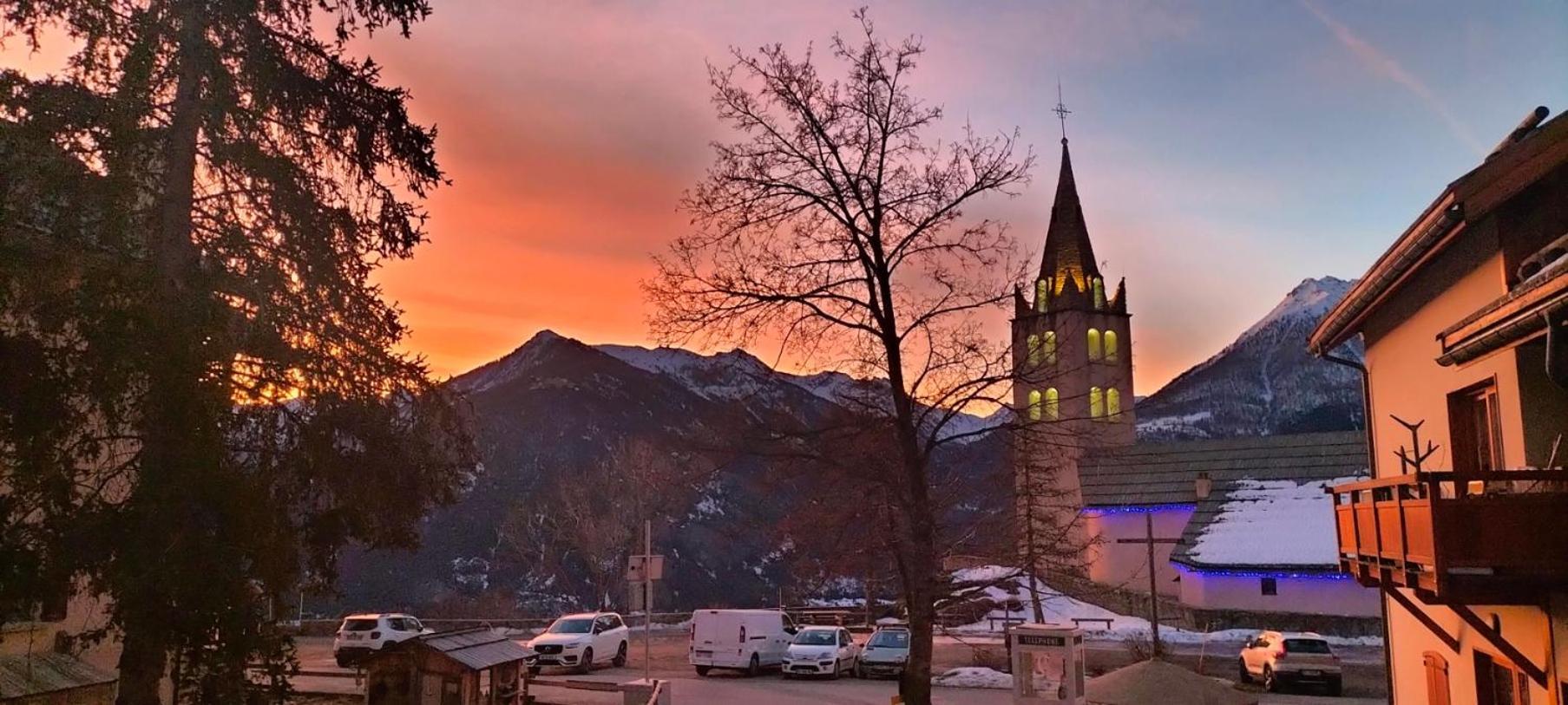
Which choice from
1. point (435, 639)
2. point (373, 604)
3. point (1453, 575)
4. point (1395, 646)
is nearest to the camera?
point (1453, 575)

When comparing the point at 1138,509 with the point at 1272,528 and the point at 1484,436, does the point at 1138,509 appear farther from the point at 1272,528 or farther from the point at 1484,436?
the point at 1484,436

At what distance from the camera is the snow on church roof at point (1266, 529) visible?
4503 centimetres

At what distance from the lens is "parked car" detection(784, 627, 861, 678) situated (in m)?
32.1

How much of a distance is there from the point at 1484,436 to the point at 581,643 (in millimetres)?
27877

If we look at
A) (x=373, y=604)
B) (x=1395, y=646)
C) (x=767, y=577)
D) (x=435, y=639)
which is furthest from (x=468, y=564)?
(x=1395, y=646)

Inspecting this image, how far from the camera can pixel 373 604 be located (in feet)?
255

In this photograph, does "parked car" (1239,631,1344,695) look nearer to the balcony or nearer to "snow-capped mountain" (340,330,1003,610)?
"snow-capped mountain" (340,330,1003,610)

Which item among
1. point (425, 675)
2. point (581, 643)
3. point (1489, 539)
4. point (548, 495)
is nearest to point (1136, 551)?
point (581, 643)

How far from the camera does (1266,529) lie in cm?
4791

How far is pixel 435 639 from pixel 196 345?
984 cm

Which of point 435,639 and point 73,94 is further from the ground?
point 73,94

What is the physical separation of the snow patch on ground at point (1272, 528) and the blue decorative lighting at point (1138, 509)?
343 cm

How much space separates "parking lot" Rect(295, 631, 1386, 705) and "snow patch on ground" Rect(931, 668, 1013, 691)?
4.39 feet

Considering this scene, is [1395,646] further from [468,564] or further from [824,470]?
[468,564]
